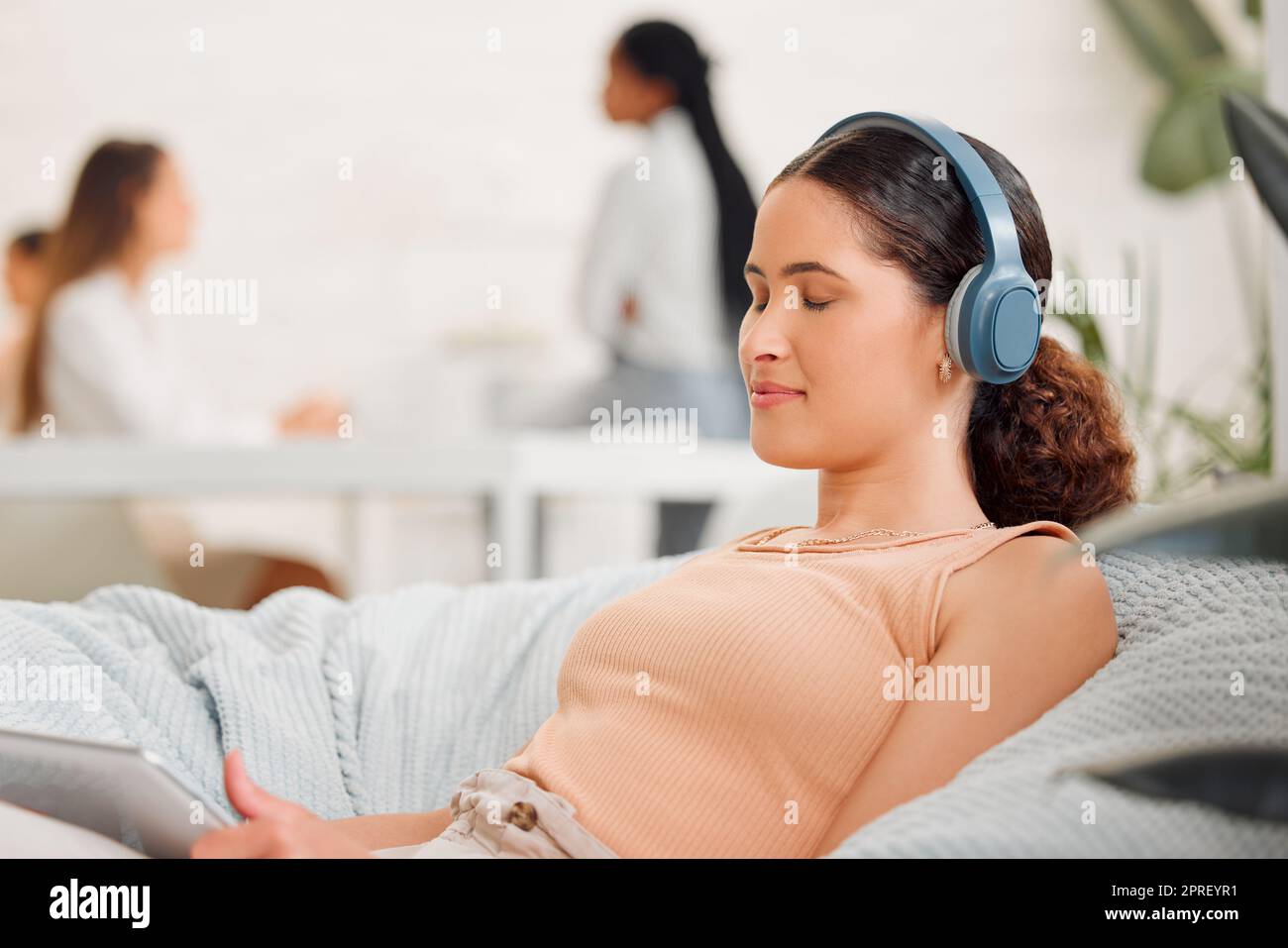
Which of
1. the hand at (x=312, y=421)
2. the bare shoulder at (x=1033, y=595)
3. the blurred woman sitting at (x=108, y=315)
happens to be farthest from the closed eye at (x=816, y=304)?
the hand at (x=312, y=421)

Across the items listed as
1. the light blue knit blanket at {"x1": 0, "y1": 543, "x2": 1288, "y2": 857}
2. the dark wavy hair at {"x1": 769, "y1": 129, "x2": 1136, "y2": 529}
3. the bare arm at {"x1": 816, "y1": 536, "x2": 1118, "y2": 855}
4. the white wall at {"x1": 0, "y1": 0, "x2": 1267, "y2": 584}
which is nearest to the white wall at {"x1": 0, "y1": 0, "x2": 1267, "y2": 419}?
the white wall at {"x1": 0, "y1": 0, "x2": 1267, "y2": 584}

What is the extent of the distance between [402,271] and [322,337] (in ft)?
1.21

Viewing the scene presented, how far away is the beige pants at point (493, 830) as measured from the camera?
73 centimetres

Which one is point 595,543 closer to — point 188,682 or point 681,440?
point 681,440

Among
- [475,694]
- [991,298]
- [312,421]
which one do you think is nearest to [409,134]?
[312,421]

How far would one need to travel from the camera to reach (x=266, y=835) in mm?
702

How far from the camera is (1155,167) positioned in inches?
131

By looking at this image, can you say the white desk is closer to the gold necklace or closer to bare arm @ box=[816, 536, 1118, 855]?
the gold necklace

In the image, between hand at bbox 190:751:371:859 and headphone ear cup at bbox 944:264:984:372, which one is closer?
hand at bbox 190:751:371:859

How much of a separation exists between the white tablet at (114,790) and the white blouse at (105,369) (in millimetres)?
2370

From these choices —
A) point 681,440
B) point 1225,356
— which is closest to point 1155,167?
point 1225,356

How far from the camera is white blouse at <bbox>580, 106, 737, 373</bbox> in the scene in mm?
2898

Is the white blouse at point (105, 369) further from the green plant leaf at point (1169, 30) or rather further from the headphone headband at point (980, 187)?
the green plant leaf at point (1169, 30)

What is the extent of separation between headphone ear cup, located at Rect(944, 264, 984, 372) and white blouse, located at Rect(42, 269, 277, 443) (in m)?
2.46
